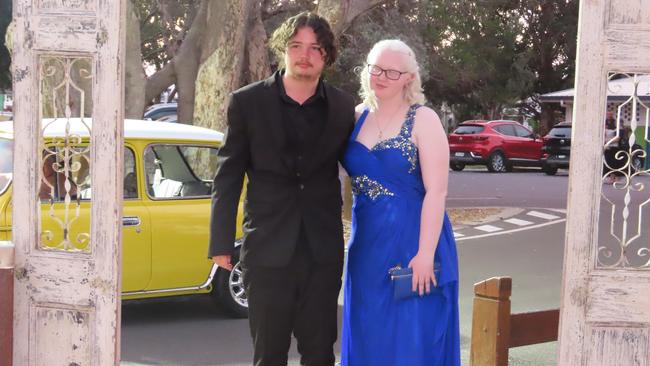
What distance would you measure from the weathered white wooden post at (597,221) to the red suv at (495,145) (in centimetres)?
2348

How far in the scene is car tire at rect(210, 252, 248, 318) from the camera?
731cm

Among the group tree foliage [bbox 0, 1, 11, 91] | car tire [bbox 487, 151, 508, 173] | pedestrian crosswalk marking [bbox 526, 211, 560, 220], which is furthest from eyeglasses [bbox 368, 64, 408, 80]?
tree foliage [bbox 0, 1, 11, 91]

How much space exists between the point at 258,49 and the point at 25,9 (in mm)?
10570

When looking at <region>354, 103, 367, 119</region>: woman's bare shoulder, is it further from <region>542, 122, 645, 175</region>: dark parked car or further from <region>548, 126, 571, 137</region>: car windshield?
<region>548, 126, 571, 137</region>: car windshield

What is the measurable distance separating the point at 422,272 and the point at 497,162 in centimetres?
2428

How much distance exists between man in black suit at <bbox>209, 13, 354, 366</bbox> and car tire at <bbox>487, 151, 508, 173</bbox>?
23.8 meters

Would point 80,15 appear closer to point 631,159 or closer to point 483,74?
point 631,159

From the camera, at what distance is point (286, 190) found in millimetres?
3902

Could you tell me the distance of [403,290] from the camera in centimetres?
402

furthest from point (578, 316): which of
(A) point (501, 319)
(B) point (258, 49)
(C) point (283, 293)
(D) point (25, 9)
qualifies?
(B) point (258, 49)

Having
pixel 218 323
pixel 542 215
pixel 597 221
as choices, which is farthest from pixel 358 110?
pixel 542 215

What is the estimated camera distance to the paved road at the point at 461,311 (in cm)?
657

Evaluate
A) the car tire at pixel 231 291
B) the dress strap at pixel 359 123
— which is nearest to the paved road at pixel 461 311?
the car tire at pixel 231 291

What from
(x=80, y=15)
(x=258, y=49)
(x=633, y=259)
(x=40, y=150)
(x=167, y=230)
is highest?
(x=258, y=49)
